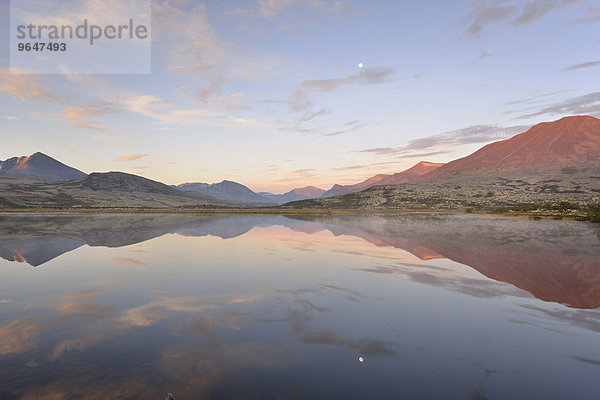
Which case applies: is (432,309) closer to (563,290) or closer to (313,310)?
(313,310)

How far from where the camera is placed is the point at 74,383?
749cm

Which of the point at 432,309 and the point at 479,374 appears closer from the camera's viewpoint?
the point at 479,374

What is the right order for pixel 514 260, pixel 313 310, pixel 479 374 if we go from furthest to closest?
pixel 514 260, pixel 313 310, pixel 479 374

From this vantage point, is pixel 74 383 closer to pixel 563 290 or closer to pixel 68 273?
pixel 68 273

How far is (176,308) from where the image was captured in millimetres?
13188

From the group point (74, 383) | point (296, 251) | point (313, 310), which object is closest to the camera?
point (74, 383)

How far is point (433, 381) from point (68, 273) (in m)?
21.2

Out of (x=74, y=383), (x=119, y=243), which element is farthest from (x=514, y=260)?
(x=119, y=243)

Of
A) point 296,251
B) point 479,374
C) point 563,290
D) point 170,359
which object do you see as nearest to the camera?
point 479,374

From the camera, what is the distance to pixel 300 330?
1098cm

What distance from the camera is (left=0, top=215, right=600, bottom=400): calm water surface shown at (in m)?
7.55

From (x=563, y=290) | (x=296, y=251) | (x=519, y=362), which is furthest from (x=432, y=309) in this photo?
(x=296, y=251)

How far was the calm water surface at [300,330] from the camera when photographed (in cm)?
755

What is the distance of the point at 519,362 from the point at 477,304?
17.7ft
